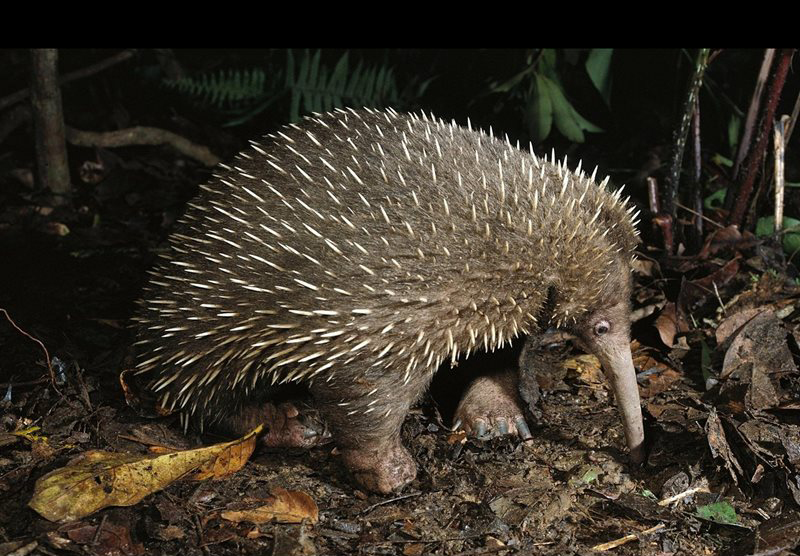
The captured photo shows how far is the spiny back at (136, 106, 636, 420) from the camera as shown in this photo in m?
3.44

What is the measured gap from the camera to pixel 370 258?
342 centimetres

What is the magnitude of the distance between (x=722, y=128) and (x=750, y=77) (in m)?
0.39

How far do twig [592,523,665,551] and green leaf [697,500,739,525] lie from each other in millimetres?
192

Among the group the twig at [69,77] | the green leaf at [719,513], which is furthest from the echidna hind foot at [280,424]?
the twig at [69,77]

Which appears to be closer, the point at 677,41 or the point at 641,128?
A: the point at 677,41

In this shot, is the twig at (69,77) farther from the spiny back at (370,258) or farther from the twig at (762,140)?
the twig at (762,140)

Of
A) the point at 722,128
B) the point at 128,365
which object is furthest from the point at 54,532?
the point at 722,128

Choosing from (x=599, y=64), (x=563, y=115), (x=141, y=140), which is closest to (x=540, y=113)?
(x=563, y=115)

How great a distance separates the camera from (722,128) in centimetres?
600

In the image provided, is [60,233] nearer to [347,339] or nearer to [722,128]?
[347,339]

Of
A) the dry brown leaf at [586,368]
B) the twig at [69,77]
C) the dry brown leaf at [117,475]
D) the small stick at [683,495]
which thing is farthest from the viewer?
the twig at [69,77]

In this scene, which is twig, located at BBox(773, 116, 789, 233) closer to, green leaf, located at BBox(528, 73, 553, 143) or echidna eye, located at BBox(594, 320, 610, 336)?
green leaf, located at BBox(528, 73, 553, 143)

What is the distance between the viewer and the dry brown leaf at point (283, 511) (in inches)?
139

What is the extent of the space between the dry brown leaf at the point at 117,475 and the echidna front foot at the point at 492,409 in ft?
3.56
